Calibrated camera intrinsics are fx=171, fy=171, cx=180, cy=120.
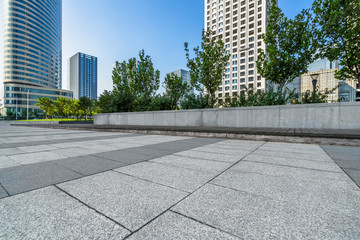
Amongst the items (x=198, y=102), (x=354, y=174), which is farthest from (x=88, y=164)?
(x=198, y=102)

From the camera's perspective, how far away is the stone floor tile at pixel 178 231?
1378 millimetres

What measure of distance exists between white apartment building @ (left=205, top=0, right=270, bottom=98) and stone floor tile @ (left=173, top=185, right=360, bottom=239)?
220ft

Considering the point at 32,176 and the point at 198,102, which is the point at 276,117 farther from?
the point at 32,176

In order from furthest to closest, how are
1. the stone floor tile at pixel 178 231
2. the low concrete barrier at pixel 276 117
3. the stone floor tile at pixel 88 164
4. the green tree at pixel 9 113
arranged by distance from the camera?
1. the green tree at pixel 9 113
2. the low concrete barrier at pixel 276 117
3. the stone floor tile at pixel 88 164
4. the stone floor tile at pixel 178 231

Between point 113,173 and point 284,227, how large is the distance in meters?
2.61

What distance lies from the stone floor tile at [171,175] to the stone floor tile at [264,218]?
450 millimetres

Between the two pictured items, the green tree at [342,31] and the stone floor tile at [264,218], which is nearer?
the stone floor tile at [264,218]

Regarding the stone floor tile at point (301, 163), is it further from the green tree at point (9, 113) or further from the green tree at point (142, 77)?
the green tree at point (9, 113)

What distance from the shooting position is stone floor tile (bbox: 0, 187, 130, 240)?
1419mm

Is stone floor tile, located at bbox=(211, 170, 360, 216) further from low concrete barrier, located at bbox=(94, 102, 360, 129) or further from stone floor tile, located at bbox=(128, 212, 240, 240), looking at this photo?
low concrete barrier, located at bbox=(94, 102, 360, 129)

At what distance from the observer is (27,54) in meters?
92.1

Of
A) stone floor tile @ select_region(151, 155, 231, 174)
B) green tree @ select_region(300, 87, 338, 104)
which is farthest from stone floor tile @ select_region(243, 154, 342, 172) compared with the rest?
green tree @ select_region(300, 87, 338, 104)

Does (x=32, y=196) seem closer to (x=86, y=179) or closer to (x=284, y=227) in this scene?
(x=86, y=179)

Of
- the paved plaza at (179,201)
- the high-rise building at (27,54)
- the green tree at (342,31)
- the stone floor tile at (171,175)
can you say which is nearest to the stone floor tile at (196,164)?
the paved plaza at (179,201)
